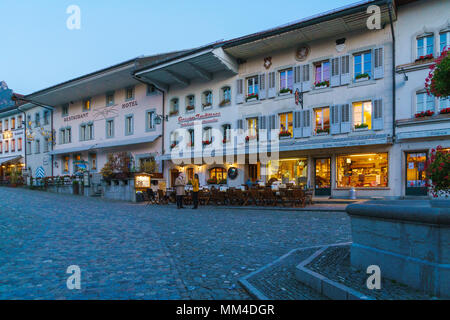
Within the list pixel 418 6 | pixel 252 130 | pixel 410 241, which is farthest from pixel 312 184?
pixel 410 241

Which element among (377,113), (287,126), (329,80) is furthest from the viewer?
(287,126)

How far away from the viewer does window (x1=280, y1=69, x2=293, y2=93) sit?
19.2m

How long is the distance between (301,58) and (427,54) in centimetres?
651

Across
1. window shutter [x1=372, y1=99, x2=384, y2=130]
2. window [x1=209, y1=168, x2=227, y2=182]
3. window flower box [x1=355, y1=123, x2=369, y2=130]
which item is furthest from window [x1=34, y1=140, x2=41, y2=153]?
window shutter [x1=372, y1=99, x2=384, y2=130]

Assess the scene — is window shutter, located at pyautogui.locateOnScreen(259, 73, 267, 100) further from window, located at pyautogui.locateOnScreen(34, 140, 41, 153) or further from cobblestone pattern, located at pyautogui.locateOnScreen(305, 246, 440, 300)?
window, located at pyautogui.locateOnScreen(34, 140, 41, 153)

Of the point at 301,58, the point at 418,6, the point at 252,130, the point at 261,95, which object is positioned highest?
the point at 418,6

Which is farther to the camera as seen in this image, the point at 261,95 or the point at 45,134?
the point at 45,134

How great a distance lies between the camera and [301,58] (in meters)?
18.7

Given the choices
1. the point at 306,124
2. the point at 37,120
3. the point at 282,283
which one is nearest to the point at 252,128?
the point at 306,124

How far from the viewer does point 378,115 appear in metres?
15.9

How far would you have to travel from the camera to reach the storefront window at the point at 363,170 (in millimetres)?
16266

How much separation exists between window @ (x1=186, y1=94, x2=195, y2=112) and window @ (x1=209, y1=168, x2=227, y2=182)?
5007mm

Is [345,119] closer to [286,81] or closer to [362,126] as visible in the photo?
[362,126]
